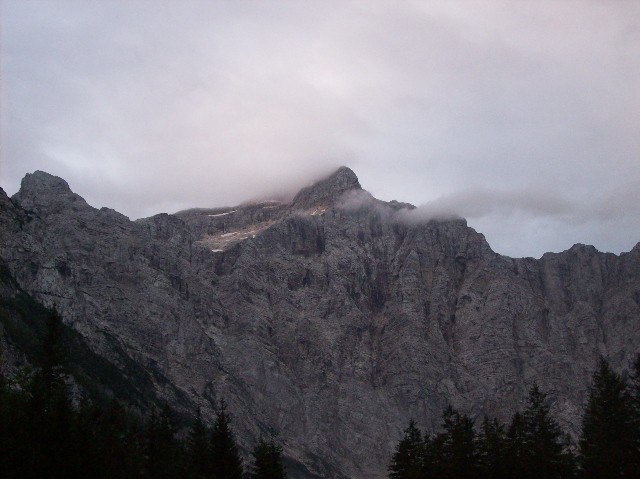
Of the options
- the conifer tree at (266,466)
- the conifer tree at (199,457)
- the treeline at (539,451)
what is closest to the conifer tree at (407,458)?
the treeline at (539,451)

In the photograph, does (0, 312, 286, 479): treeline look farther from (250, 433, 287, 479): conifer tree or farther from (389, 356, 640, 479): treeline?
(389, 356, 640, 479): treeline

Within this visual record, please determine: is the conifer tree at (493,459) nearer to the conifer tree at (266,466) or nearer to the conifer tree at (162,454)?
the conifer tree at (266,466)

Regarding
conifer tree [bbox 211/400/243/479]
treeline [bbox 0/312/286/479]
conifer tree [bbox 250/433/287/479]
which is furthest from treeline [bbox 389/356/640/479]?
conifer tree [bbox 211/400/243/479]

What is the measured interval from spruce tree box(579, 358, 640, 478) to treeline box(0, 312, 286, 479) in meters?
35.2

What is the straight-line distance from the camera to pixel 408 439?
105062 millimetres

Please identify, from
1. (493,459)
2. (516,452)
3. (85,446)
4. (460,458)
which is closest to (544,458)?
(493,459)

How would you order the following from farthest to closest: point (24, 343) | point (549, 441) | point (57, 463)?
1. point (24, 343)
2. point (549, 441)
3. point (57, 463)

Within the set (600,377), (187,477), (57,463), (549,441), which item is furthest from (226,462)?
(600,377)

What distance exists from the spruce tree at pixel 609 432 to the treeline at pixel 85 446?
35.2 metres

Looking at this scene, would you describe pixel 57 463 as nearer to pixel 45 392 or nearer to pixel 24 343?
pixel 45 392

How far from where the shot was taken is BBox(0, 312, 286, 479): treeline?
7012 centimetres

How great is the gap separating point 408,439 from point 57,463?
158 ft

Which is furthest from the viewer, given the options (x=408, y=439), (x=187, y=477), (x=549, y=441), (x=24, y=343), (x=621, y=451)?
(x=24, y=343)

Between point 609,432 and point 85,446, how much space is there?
173 ft
